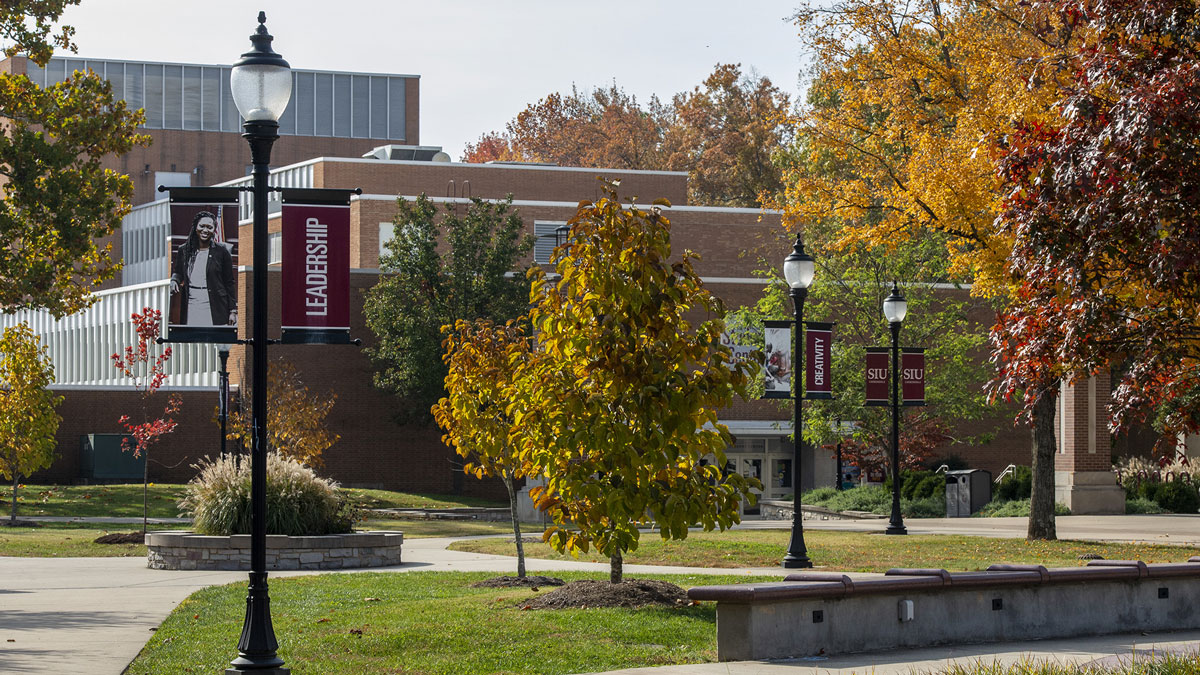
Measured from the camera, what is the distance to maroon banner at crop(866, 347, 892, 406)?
29.9 m

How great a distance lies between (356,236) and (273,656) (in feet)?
159

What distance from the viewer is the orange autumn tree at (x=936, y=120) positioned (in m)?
23.7

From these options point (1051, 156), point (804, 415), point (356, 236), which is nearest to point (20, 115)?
point (1051, 156)

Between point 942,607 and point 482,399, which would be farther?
point 482,399

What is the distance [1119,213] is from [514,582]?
29.4 feet

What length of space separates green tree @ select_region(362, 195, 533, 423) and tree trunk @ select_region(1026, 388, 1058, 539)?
24.3m

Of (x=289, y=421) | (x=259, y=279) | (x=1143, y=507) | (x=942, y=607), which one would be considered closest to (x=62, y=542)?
(x=289, y=421)

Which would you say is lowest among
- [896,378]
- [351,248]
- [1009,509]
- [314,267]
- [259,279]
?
[1009,509]

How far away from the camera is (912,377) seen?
3019 centimetres

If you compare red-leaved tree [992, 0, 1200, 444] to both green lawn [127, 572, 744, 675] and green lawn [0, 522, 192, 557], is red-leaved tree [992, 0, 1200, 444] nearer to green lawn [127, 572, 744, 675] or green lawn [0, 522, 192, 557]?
green lawn [127, 572, 744, 675]

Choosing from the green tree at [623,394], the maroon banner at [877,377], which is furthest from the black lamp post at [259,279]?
the maroon banner at [877,377]

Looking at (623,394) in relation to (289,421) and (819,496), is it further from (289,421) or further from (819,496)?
(819,496)

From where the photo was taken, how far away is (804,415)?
43.2 m

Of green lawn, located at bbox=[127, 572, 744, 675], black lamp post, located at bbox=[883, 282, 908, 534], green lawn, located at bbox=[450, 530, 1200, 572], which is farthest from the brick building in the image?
green lawn, located at bbox=[127, 572, 744, 675]
